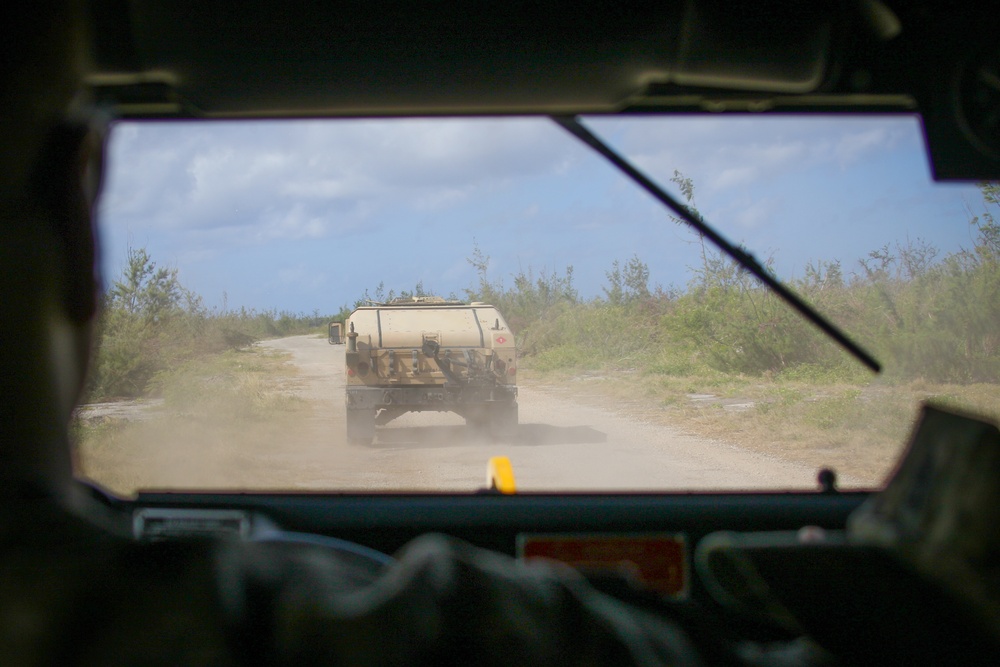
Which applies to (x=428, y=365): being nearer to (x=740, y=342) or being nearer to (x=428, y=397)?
(x=428, y=397)

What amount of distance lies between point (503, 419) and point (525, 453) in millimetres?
512

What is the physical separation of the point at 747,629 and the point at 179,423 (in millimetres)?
1981

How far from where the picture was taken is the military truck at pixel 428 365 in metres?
3.35

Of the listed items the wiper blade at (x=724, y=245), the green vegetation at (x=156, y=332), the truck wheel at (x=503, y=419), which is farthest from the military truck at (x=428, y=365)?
the wiper blade at (x=724, y=245)

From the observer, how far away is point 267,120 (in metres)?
2.01

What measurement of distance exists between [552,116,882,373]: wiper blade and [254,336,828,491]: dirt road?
57 cm

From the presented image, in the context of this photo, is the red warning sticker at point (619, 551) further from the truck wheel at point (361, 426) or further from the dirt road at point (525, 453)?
the truck wheel at point (361, 426)

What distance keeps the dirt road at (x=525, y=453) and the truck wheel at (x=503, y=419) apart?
0.05 meters

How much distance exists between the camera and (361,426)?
339 centimetres

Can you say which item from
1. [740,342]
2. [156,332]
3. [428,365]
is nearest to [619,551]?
[740,342]

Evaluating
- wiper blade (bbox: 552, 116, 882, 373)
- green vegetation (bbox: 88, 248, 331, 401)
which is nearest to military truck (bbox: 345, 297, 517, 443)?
green vegetation (bbox: 88, 248, 331, 401)

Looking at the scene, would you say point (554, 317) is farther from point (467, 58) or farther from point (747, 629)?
point (747, 629)

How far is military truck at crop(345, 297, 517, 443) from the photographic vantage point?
3.35 m

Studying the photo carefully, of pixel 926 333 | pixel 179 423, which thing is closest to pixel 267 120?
pixel 179 423
